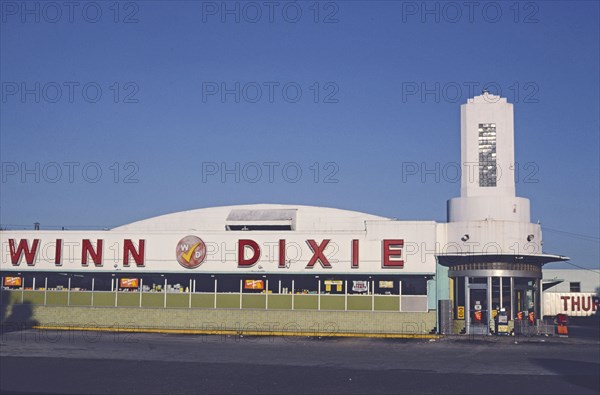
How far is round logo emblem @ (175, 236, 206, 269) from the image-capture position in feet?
155

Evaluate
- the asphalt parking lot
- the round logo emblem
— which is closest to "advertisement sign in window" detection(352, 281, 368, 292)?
the asphalt parking lot

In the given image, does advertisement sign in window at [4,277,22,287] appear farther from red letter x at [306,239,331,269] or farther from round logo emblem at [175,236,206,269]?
red letter x at [306,239,331,269]

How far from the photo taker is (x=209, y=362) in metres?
29.4

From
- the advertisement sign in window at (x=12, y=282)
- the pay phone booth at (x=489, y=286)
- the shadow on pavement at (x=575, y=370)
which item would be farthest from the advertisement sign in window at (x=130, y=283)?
the shadow on pavement at (x=575, y=370)

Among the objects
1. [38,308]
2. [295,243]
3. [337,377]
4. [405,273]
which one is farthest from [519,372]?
[38,308]

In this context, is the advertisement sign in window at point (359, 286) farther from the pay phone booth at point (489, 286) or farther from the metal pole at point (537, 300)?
the metal pole at point (537, 300)

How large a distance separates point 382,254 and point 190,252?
12249 millimetres

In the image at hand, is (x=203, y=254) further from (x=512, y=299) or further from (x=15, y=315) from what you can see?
(x=512, y=299)

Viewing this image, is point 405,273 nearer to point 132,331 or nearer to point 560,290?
point 132,331

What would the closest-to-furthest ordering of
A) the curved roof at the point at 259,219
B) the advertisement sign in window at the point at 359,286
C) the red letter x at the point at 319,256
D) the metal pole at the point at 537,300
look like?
the red letter x at the point at 319,256 < the advertisement sign in window at the point at 359,286 < the metal pole at the point at 537,300 < the curved roof at the point at 259,219

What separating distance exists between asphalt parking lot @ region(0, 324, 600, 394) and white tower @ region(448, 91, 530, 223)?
8190mm

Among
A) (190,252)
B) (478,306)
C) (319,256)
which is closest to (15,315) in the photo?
(190,252)

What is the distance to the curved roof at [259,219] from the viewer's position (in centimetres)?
4903

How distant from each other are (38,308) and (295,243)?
17.7m
